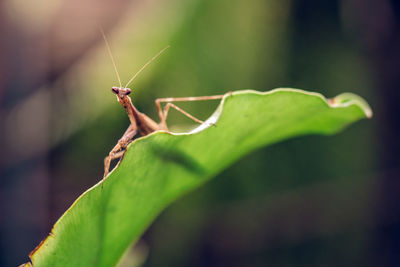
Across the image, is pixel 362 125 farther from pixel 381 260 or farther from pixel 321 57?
pixel 381 260

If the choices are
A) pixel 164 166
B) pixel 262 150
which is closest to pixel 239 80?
pixel 262 150

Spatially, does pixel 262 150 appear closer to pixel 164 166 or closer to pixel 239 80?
pixel 239 80

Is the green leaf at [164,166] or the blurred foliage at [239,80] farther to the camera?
the blurred foliage at [239,80]

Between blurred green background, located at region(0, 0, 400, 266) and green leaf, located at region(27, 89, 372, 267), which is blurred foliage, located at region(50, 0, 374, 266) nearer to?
blurred green background, located at region(0, 0, 400, 266)

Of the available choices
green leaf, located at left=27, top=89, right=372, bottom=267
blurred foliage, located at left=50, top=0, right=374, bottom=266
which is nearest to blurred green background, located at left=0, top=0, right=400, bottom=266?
blurred foliage, located at left=50, top=0, right=374, bottom=266

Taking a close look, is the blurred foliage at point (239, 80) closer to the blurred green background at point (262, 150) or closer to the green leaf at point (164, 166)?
the blurred green background at point (262, 150)

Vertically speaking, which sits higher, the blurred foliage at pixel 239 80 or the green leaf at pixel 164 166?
the blurred foliage at pixel 239 80

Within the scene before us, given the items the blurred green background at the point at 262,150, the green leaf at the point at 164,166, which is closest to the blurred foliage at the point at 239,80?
the blurred green background at the point at 262,150
